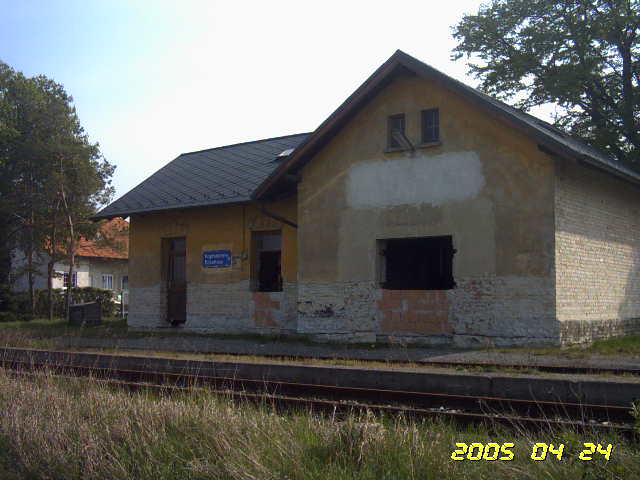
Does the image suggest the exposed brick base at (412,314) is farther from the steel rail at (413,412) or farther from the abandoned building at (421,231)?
the steel rail at (413,412)

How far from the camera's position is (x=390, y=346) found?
1638 centimetres

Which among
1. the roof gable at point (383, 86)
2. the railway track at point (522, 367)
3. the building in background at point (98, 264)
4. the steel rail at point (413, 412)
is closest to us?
the steel rail at point (413, 412)

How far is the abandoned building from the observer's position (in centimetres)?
1539

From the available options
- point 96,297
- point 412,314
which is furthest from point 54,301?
point 412,314

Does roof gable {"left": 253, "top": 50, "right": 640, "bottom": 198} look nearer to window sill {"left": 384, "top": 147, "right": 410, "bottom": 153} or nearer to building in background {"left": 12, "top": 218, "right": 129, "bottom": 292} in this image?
window sill {"left": 384, "top": 147, "right": 410, "bottom": 153}

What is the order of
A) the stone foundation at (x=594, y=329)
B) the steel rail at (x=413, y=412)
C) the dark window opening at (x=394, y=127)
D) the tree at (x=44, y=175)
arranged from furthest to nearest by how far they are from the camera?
the tree at (x=44, y=175), the dark window opening at (x=394, y=127), the stone foundation at (x=594, y=329), the steel rail at (x=413, y=412)

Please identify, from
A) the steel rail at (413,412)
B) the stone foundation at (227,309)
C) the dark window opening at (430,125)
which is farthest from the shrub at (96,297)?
the steel rail at (413,412)

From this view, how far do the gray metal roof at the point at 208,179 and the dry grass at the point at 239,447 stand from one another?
13450mm

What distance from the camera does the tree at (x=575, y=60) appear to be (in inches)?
1097

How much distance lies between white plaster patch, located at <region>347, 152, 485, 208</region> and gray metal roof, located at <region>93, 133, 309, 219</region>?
3.97 metres

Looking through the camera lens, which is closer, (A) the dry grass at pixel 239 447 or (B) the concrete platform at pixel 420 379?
(A) the dry grass at pixel 239 447

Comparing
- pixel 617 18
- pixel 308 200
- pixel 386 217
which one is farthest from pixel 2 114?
pixel 617 18

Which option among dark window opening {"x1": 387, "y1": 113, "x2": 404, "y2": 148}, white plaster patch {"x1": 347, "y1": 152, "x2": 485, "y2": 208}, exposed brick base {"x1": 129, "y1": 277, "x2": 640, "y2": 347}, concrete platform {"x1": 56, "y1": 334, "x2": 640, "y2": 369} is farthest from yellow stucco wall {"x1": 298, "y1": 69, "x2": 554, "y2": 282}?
concrete platform {"x1": 56, "y1": 334, "x2": 640, "y2": 369}
